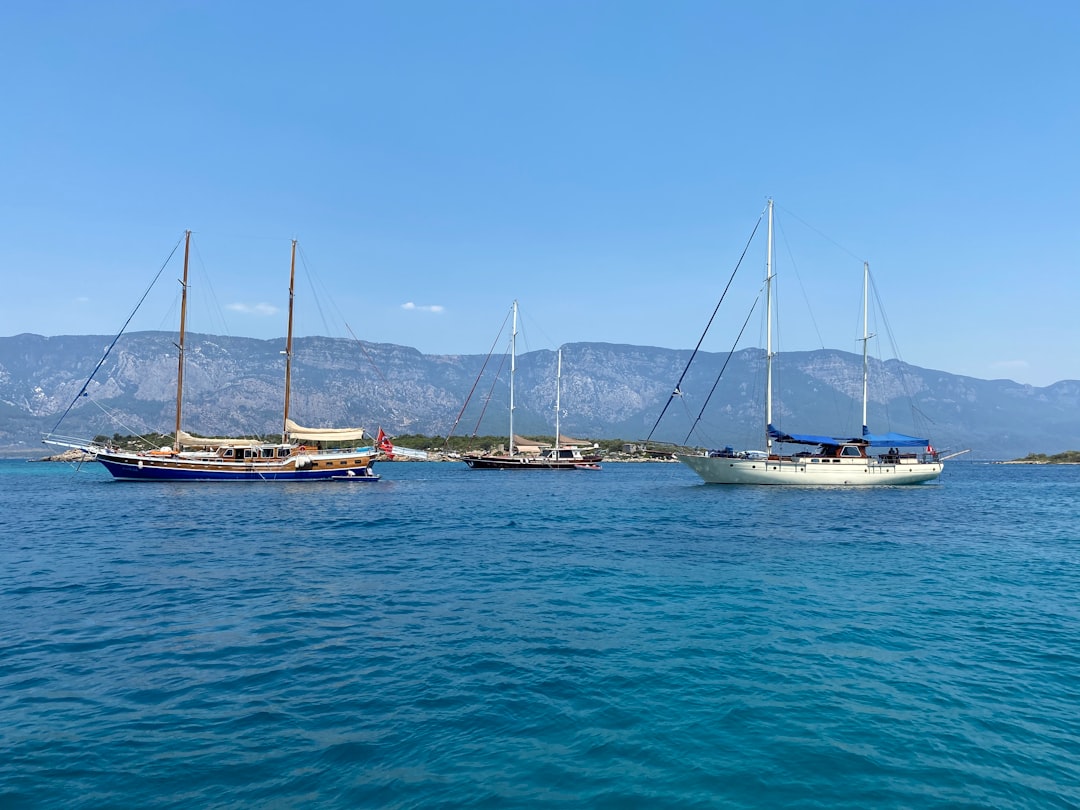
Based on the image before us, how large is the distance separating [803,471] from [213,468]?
60.7 metres

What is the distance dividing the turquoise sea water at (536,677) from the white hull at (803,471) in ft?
127

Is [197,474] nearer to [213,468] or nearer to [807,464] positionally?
[213,468]

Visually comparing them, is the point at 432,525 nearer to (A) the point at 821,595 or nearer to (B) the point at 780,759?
(A) the point at 821,595

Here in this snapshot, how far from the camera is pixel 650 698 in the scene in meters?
10.5

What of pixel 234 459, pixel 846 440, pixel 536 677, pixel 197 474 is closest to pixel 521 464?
pixel 234 459

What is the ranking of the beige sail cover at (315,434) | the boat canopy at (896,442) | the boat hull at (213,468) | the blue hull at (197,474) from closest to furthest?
the boat hull at (213,468), the blue hull at (197,474), the boat canopy at (896,442), the beige sail cover at (315,434)

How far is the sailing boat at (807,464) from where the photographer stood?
214 feet

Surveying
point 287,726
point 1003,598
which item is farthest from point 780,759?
point 1003,598

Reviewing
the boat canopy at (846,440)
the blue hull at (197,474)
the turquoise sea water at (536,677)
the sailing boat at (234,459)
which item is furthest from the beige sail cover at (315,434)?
the turquoise sea water at (536,677)

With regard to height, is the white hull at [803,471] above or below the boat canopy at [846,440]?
below

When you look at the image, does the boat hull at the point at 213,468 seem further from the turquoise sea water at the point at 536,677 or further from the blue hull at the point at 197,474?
the turquoise sea water at the point at 536,677

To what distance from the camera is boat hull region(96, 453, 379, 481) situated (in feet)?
226

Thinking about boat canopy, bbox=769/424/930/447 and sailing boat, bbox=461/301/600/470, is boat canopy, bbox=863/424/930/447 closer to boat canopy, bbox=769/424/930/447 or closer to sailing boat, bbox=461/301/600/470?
boat canopy, bbox=769/424/930/447

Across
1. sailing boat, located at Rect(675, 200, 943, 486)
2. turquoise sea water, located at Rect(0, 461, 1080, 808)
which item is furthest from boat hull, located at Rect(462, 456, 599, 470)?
turquoise sea water, located at Rect(0, 461, 1080, 808)
